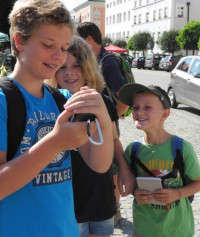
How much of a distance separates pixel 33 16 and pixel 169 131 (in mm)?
7095

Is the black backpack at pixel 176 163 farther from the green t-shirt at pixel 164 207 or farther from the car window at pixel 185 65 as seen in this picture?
the car window at pixel 185 65

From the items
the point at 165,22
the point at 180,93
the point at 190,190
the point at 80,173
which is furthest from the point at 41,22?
the point at 165,22

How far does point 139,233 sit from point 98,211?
0.32m

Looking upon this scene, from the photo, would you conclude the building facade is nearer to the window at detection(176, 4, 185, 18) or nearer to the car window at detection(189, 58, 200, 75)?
the window at detection(176, 4, 185, 18)

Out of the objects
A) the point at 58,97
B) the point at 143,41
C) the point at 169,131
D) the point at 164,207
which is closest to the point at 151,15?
the point at 143,41

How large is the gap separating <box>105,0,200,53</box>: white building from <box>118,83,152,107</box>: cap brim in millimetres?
42114

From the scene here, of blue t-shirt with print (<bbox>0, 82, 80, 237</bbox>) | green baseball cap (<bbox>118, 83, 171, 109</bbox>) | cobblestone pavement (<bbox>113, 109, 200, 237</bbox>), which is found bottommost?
cobblestone pavement (<bbox>113, 109, 200, 237</bbox>)

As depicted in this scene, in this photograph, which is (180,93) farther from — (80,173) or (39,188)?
(39,188)

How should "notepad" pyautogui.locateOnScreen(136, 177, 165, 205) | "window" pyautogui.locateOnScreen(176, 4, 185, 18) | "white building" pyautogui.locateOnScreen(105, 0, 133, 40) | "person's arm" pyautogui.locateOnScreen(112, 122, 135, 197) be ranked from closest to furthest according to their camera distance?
"notepad" pyautogui.locateOnScreen(136, 177, 165, 205) → "person's arm" pyautogui.locateOnScreen(112, 122, 135, 197) → "window" pyautogui.locateOnScreen(176, 4, 185, 18) → "white building" pyautogui.locateOnScreen(105, 0, 133, 40)

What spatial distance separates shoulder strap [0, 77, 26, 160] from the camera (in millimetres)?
1266

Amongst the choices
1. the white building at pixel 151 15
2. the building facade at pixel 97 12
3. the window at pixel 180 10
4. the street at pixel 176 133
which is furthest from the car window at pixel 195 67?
the building facade at pixel 97 12

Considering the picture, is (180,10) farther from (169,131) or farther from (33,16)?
(33,16)

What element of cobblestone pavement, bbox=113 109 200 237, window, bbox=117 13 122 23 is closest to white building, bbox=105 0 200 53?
window, bbox=117 13 122 23

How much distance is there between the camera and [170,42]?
47.9 m
